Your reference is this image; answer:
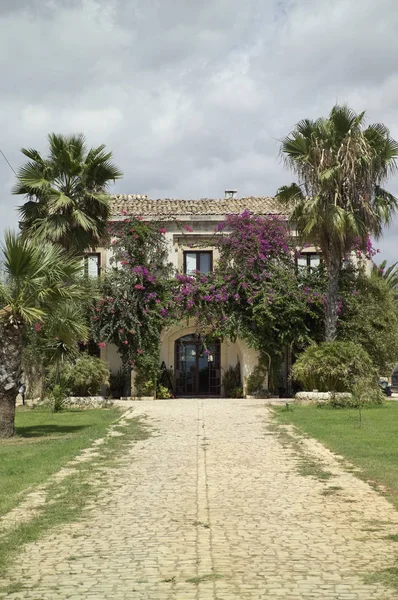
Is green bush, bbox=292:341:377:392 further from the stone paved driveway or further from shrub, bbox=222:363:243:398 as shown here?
the stone paved driveway

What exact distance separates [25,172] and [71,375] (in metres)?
6.31

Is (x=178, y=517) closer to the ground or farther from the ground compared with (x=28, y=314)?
closer to the ground

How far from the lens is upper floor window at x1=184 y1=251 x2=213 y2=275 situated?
27.0m

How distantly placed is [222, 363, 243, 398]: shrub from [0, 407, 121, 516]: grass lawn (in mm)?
7255

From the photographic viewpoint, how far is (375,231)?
73.9ft

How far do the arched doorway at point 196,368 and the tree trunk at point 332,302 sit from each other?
18.5 ft

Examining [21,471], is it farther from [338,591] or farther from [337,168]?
[337,168]

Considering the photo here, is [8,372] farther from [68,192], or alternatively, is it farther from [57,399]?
[68,192]

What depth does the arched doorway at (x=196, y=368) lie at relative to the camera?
27203mm

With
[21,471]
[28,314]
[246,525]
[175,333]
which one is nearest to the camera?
[246,525]

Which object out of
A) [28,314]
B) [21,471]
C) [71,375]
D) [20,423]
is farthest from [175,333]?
[21,471]

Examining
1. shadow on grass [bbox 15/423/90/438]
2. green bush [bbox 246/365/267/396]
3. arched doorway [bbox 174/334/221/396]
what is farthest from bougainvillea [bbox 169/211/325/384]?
shadow on grass [bbox 15/423/90/438]

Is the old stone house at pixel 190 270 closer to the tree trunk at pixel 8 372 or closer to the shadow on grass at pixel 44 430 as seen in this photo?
the shadow on grass at pixel 44 430

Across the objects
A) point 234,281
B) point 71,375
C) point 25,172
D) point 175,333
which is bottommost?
point 71,375
